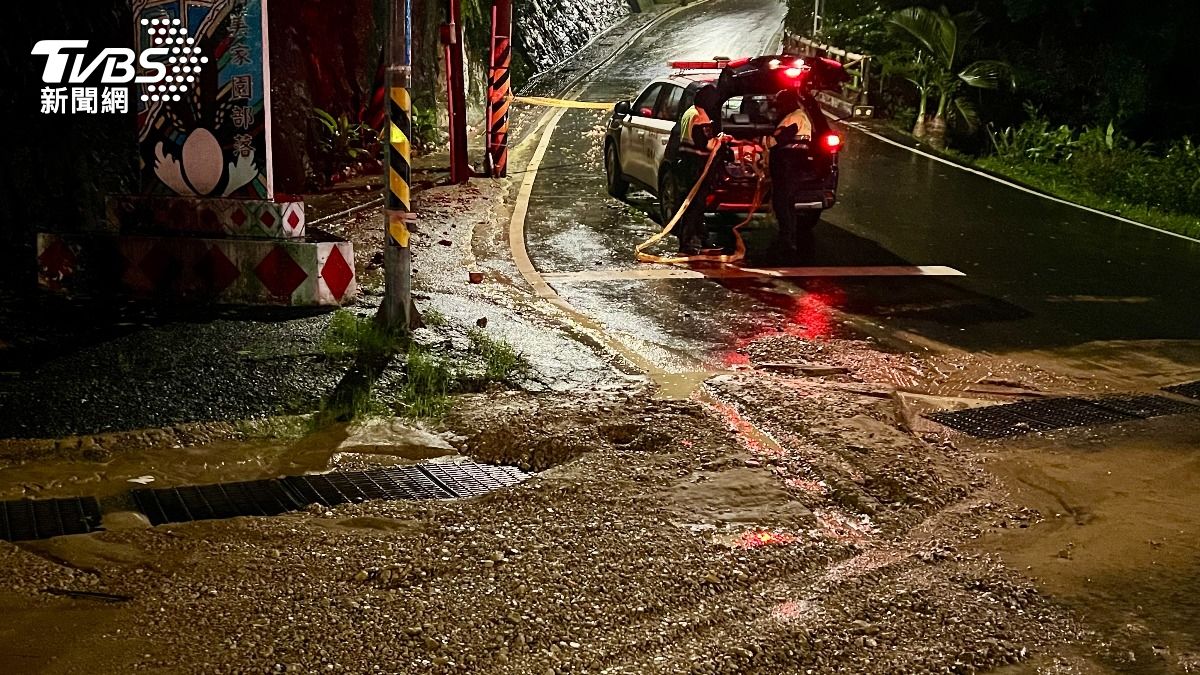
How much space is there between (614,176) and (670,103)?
2.08 meters

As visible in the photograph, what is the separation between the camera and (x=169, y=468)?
20.2 feet

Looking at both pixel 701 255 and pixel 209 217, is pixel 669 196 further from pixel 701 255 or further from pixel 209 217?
pixel 209 217

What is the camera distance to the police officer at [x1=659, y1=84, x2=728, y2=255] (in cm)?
1247

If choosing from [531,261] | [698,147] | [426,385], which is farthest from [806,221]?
[426,385]

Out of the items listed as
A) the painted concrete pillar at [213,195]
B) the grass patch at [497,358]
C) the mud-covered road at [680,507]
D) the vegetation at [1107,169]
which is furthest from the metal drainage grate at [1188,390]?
the vegetation at [1107,169]

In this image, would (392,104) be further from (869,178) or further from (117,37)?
(869,178)

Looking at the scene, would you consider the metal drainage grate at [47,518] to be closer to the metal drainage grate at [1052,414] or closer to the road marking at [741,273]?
the metal drainage grate at [1052,414]

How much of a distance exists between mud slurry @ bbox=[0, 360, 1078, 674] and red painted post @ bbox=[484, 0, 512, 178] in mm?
11057

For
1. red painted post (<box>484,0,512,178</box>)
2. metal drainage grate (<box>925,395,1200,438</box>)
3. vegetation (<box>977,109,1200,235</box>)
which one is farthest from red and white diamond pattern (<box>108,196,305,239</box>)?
vegetation (<box>977,109,1200,235</box>)

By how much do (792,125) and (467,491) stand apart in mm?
7813

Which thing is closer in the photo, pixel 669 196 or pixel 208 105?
pixel 208 105

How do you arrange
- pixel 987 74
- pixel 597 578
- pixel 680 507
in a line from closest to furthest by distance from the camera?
pixel 597 578 < pixel 680 507 < pixel 987 74

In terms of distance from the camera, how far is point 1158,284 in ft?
39.0

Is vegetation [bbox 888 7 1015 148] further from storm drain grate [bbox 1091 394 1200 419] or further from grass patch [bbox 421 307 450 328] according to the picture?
grass patch [bbox 421 307 450 328]
